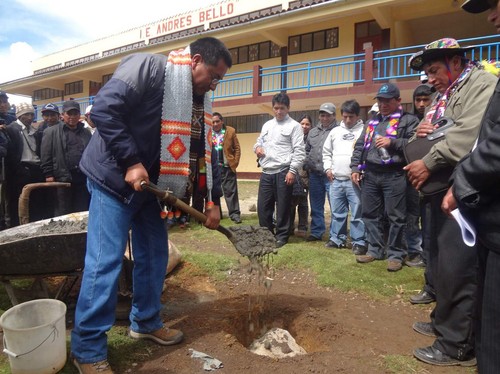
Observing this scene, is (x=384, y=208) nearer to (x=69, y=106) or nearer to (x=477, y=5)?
(x=477, y=5)

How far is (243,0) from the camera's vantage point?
21266 millimetres

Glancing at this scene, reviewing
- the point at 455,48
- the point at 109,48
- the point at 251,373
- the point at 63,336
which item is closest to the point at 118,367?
the point at 63,336

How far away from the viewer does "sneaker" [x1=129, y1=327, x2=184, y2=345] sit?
283 centimetres

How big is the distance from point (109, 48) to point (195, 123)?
99.2 ft

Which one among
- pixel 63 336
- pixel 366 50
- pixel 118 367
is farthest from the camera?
pixel 366 50

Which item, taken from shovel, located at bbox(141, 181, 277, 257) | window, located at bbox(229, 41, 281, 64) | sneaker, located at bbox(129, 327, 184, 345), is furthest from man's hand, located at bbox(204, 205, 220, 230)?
window, located at bbox(229, 41, 281, 64)

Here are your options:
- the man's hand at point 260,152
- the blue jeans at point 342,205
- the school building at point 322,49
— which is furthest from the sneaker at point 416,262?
the school building at point 322,49

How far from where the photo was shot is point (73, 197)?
518 centimetres

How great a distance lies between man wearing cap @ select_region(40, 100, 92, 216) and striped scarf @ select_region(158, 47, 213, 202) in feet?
10.0

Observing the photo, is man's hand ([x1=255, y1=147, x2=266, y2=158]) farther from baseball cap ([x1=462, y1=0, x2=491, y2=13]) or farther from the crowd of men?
baseball cap ([x1=462, y1=0, x2=491, y2=13])

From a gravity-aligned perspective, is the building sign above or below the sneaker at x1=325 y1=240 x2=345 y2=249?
above

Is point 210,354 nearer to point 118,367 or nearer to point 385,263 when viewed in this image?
point 118,367

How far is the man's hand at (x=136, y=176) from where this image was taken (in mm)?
2244

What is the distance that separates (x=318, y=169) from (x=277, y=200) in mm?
900
